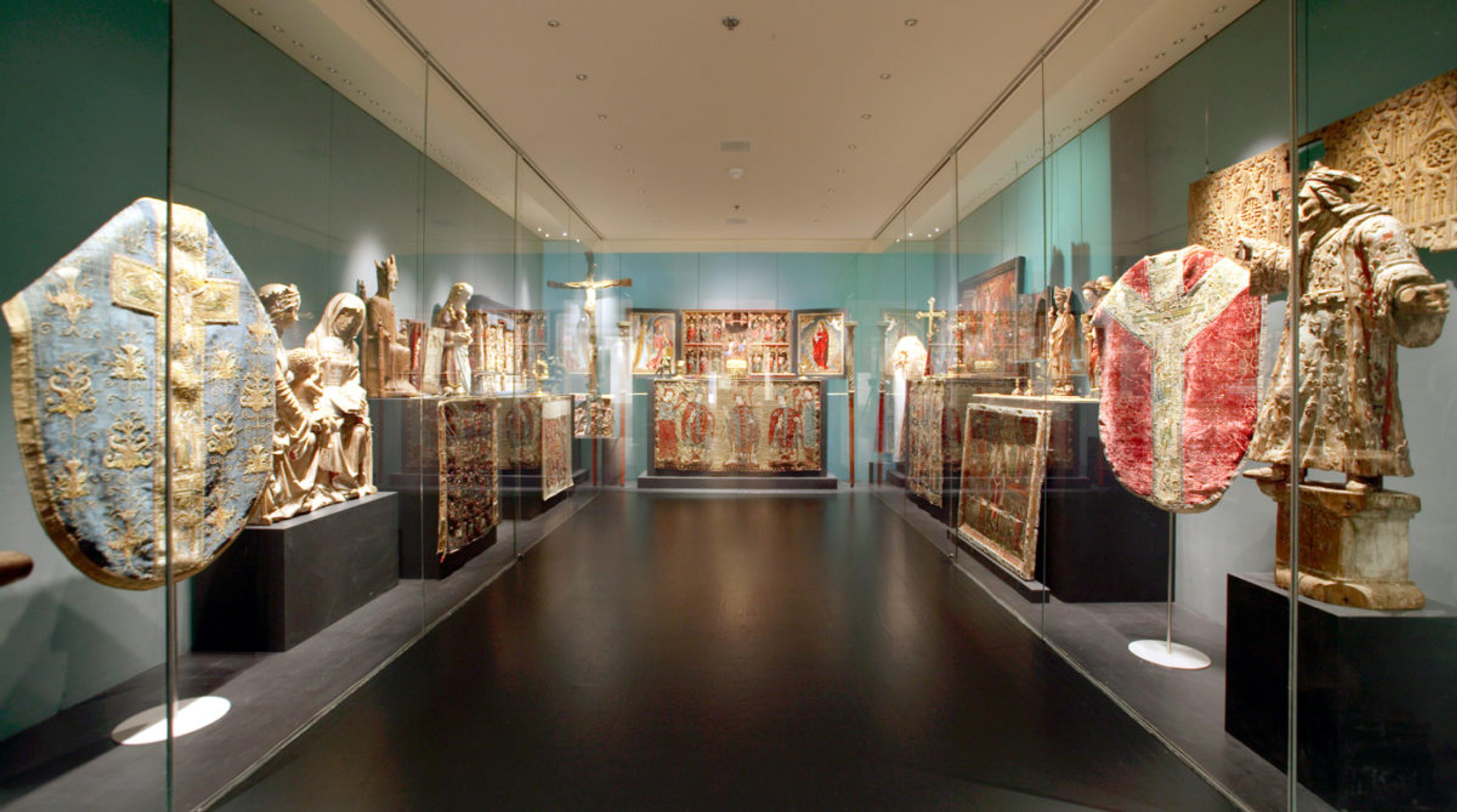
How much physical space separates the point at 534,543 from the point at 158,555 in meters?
3.71

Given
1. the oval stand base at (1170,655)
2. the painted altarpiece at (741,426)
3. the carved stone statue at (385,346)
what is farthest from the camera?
the painted altarpiece at (741,426)

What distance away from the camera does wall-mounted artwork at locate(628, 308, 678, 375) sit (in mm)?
8234

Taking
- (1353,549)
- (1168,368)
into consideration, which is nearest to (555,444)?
(1168,368)

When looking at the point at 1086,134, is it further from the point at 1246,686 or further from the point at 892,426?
the point at 892,426

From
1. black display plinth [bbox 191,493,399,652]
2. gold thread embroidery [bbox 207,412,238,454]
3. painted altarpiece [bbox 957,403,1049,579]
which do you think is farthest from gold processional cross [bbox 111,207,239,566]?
painted altarpiece [bbox 957,403,1049,579]

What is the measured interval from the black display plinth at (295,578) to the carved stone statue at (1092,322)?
4.33 m

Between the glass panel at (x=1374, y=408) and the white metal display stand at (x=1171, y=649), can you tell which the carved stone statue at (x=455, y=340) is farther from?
the white metal display stand at (x=1171, y=649)

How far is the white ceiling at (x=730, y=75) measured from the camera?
318cm

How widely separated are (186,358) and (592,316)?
213 inches

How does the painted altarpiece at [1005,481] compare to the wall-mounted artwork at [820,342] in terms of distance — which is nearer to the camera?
the painted altarpiece at [1005,481]

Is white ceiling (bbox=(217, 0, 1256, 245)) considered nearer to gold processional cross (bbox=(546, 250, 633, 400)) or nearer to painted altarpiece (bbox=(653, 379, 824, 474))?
gold processional cross (bbox=(546, 250, 633, 400))

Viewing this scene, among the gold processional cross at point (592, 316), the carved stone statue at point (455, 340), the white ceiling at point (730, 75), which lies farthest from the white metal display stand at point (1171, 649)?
the gold processional cross at point (592, 316)

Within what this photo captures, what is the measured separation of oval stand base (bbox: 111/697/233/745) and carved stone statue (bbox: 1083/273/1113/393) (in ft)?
14.2

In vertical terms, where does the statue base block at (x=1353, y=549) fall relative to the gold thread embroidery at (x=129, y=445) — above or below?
below
